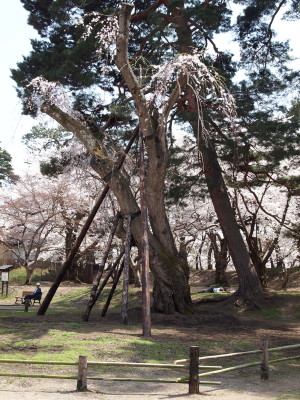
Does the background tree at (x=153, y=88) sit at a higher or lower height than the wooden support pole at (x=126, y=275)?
higher

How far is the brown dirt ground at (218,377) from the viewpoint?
6449 mm

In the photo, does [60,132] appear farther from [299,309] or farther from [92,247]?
[299,309]

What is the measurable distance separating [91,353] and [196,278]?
28.9 metres

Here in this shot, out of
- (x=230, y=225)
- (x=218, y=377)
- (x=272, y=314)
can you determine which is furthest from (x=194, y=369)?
(x=230, y=225)

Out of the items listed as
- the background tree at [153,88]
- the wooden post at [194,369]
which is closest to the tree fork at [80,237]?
the background tree at [153,88]

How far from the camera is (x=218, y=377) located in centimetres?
776

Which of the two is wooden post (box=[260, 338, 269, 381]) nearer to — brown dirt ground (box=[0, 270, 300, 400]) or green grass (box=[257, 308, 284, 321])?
brown dirt ground (box=[0, 270, 300, 400])

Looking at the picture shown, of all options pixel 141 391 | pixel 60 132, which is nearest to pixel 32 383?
pixel 141 391

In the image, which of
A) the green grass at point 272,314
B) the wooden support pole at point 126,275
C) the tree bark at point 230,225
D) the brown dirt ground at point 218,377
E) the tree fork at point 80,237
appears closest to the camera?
the brown dirt ground at point 218,377

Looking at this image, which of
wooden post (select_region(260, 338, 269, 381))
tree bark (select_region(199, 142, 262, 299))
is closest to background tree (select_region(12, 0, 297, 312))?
tree bark (select_region(199, 142, 262, 299))

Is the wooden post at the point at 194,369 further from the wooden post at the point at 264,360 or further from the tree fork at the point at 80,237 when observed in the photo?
the tree fork at the point at 80,237

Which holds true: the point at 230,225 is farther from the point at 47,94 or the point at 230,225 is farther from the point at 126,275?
the point at 47,94

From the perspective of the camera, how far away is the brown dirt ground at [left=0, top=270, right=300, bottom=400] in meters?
6.45

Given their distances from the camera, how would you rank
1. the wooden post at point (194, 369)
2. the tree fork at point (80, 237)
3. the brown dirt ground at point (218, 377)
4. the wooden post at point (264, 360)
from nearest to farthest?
the brown dirt ground at point (218, 377) < the wooden post at point (194, 369) < the wooden post at point (264, 360) < the tree fork at point (80, 237)
